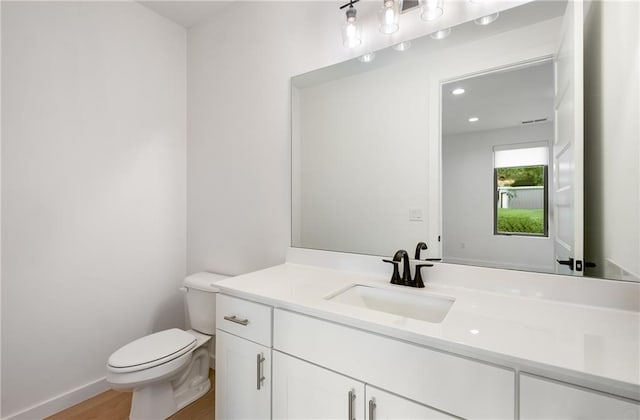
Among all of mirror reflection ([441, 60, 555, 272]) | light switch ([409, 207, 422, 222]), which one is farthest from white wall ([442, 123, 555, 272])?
light switch ([409, 207, 422, 222])

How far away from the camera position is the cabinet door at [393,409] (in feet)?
2.63

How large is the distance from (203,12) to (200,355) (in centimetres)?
242

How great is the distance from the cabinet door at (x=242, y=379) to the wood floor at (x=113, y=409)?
494mm

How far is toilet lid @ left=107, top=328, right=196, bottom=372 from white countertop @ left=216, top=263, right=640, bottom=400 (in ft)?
2.08

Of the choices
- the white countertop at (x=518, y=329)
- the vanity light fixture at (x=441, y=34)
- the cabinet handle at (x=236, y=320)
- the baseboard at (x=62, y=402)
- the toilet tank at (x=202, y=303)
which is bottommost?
the baseboard at (x=62, y=402)

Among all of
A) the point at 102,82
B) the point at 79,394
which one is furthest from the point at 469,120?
the point at 79,394

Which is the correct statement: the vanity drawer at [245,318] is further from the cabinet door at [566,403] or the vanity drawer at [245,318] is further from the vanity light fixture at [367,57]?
the vanity light fixture at [367,57]

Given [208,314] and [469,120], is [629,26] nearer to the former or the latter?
[469,120]

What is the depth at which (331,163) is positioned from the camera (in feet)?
5.50

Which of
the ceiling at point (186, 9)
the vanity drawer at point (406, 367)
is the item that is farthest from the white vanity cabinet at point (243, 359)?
the ceiling at point (186, 9)

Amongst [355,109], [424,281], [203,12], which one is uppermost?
[203,12]

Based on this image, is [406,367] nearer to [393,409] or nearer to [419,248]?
[393,409]

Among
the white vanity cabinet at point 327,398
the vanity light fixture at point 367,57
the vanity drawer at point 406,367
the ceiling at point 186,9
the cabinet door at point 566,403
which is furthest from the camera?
the ceiling at point 186,9

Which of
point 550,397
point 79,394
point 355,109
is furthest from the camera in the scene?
point 79,394
